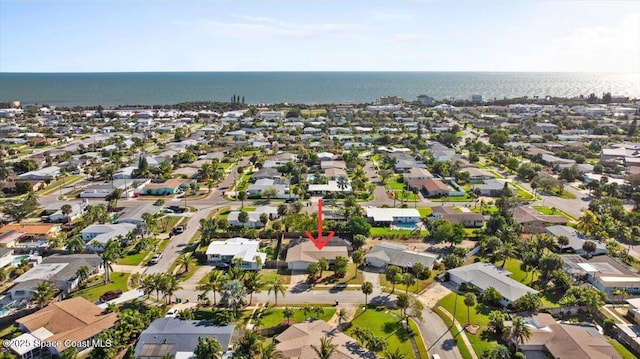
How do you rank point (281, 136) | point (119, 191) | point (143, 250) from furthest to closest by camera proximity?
point (281, 136) → point (119, 191) → point (143, 250)

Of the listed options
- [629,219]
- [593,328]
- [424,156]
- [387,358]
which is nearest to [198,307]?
[387,358]

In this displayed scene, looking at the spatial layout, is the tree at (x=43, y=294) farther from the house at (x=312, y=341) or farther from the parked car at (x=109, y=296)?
the house at (x=312, y=341)

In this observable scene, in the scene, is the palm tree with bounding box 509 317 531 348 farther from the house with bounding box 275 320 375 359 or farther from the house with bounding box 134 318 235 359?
the house with bounding box 134 318 235 359

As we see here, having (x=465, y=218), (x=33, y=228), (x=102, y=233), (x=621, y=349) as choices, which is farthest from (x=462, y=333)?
(x=33, y=228)

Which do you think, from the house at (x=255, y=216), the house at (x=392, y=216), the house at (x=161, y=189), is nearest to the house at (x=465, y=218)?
the house at (x=392, y=216)

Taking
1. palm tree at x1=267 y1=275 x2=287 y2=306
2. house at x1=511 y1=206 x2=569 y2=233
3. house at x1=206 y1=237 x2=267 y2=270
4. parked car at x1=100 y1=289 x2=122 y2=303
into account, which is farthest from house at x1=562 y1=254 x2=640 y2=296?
parked car at x1=100 y1=289 x2=122 y2=303

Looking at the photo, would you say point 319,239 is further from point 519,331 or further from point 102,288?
point 519,331

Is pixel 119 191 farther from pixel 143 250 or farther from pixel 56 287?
pixel 56 287
